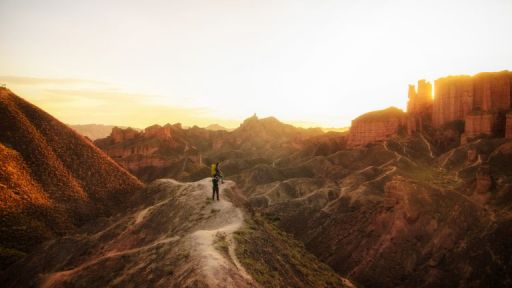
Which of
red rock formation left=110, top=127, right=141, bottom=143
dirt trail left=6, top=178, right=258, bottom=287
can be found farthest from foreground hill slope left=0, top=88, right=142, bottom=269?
red rock formation left=110, top=127, right=141, bottom=143

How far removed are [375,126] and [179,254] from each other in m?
78.5

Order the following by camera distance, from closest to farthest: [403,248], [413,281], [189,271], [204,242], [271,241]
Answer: [189,271] < [204,242] < [271,241] < [413,281] < [403,248]

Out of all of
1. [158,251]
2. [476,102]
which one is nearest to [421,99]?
[476,102]

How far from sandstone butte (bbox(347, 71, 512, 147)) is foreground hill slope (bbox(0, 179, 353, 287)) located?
192ft

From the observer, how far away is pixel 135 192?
149 ft

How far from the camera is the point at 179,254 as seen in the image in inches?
839

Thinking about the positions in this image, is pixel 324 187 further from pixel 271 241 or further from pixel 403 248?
pixel 271 241

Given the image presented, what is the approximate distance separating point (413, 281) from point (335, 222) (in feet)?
50.3

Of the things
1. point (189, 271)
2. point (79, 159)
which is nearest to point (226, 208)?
point (189, 271)

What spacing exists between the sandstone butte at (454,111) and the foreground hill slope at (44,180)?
201 ft

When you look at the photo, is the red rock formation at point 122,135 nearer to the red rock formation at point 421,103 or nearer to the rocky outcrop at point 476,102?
the red rock formation at point 421,103

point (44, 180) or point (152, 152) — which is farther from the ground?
point (44, 180)

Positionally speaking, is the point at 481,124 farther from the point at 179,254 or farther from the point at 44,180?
the point at 44,180

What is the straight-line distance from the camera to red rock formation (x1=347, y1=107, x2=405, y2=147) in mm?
90625
